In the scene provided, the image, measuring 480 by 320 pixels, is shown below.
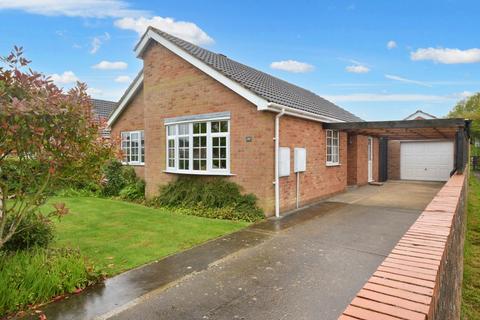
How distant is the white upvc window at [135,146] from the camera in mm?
15859

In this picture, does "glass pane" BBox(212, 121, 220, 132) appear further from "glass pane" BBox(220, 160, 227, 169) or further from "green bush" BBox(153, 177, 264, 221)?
"green bush" BBox(153, 177, 264, 221)

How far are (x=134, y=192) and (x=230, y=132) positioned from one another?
6.09 metres

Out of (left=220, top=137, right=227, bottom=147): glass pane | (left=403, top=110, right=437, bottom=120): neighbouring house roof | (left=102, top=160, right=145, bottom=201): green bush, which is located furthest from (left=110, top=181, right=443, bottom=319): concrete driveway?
(left=403, top=110, right=437, bottom=120): neighbouring house roof

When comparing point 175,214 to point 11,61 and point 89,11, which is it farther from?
point 89,11

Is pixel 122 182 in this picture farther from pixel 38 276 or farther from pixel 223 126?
pixel 38 276

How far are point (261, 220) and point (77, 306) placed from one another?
5.86 meters

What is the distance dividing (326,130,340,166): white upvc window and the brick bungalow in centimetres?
4

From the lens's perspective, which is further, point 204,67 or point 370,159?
point 370,159

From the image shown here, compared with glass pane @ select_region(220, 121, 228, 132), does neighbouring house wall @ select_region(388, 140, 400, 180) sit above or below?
below

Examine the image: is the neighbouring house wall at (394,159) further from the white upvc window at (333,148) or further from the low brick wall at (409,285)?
the low brick wall at (409,285)

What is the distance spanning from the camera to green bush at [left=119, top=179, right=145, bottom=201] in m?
13.8

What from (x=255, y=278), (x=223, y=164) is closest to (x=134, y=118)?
(x=223, y=164)

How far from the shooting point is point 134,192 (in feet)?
46.0

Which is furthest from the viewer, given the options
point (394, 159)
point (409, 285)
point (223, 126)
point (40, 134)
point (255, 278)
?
point (394, 159)
